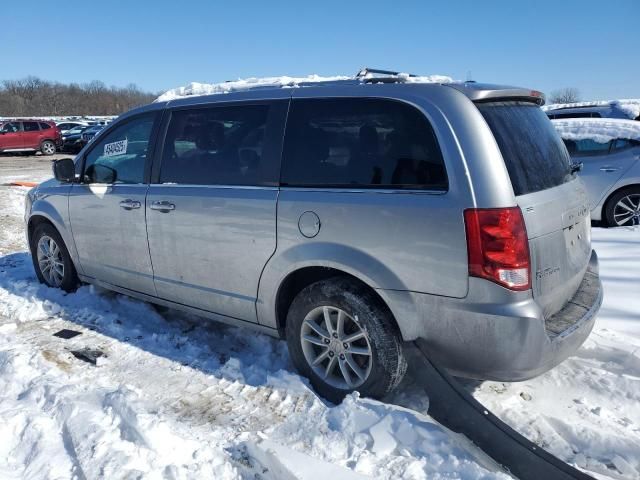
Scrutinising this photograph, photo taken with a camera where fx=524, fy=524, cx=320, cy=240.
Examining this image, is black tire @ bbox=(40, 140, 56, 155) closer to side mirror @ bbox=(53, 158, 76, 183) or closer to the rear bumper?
side mirror @ bbox=(53, 158, 76, 183)

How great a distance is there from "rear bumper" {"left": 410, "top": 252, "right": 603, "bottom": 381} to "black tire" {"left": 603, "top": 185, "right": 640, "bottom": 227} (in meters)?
5.63

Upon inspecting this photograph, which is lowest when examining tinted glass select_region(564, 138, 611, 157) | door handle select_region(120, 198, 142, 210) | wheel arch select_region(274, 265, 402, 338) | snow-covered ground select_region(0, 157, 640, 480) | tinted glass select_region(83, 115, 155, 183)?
snow-covered ground select_region(0, 157, 640, 480)

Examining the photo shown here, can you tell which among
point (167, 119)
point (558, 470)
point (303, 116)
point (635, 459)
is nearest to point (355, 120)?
point (303, 116)

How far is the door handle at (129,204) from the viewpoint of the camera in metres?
4.02

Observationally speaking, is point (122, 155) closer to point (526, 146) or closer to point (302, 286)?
point (302, 286)

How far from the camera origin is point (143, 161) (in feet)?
13.5

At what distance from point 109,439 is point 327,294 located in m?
1.38

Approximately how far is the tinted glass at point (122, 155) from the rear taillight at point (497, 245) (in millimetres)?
2663

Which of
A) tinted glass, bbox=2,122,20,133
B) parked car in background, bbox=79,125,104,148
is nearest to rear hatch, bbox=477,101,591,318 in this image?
parked car in background, bbox=79,125,104,148

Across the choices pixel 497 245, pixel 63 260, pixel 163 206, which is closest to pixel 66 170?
pixel 63 260

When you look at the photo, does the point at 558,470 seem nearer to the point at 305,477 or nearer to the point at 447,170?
the point at 305,477

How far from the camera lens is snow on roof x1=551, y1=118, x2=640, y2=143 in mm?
7730

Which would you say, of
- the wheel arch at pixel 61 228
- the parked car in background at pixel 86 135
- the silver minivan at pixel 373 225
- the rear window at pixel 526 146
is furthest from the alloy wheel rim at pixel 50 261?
the parked car in background at pixel 86 135

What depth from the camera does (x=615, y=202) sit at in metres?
7.66
